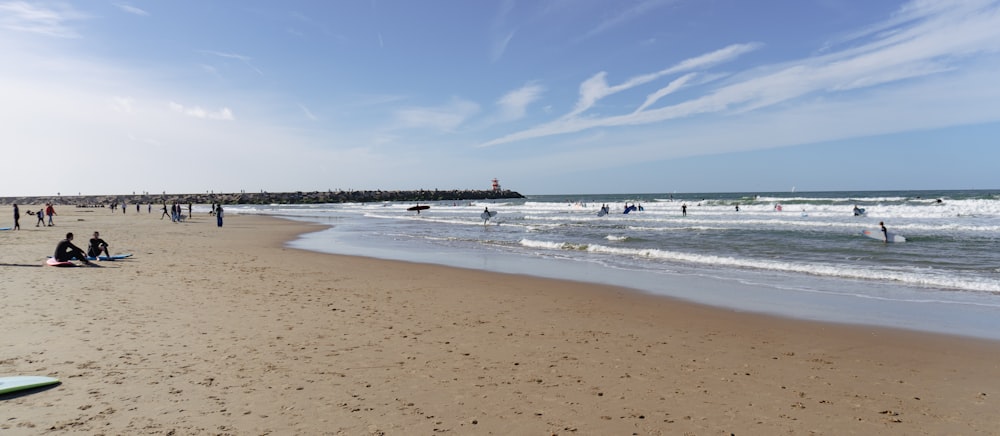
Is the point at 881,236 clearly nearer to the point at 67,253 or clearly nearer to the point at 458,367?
the point at 458,367

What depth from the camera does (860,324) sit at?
7.74 m

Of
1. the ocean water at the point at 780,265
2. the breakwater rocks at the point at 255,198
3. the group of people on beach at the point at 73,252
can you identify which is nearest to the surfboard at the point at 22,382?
the ocean water at the point at 780,265

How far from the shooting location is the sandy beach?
13.4 ft

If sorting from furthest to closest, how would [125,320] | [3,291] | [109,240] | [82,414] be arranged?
[109,240] → [3,291] → [125,320] → [82,414]

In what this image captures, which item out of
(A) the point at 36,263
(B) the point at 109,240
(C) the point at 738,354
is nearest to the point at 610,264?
(C) the point at 738,354

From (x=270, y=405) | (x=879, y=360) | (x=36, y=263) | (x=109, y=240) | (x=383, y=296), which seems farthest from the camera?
(x=109, y=240)

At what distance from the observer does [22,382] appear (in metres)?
4.51

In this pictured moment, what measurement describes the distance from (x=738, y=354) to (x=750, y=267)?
920cm

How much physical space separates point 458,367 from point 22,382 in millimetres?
3890

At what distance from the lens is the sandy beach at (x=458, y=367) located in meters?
4.09

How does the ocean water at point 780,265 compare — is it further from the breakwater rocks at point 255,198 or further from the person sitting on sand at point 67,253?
the breakwater rocks at point 255,198

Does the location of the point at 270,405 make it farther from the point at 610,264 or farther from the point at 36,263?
the point at 36,263

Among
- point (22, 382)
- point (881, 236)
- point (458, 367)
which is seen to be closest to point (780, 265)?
point (881, 236)

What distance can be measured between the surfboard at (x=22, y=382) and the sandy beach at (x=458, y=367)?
0.42 ft
